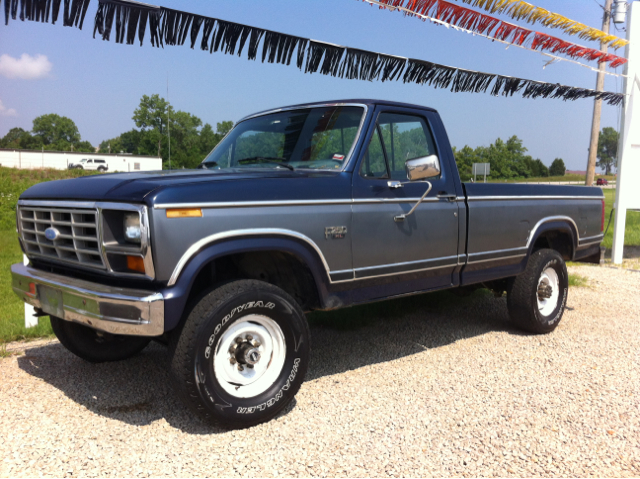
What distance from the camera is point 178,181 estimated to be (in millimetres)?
3205

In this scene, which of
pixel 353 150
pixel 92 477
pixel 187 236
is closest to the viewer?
pixel 92 477

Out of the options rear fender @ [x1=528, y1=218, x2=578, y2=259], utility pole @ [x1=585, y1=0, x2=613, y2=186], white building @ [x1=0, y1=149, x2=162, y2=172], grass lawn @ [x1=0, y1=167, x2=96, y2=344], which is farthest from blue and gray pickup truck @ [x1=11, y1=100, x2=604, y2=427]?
white building @ [x1=0, y1=149, x2=162, y2=172]

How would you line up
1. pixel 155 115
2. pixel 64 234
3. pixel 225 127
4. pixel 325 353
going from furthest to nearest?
pixel 225 127, pixel 155 115, pixel 325 353, pixel 64 234

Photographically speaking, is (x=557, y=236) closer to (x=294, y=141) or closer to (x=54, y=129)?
(x=294, y=141)

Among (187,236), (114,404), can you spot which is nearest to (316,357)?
(114,404)

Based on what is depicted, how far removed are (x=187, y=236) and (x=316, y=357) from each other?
2.21 metres

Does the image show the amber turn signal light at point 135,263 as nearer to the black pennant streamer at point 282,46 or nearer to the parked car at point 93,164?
the black pennant streamer at point 282,46

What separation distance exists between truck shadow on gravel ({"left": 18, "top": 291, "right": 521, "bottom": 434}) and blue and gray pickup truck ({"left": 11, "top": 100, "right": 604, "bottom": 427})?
0.27 meters

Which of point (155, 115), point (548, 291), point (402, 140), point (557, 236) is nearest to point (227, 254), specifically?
point (402, 140)

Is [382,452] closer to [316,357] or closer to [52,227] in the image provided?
[316,357]

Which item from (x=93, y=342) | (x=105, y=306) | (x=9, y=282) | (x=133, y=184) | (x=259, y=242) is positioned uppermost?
(x=133, y=184)

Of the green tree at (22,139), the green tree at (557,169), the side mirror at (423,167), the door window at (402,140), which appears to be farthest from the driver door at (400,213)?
the green tree at (22,139)

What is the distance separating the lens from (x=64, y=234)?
347 cm

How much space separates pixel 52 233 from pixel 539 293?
15.2ft
